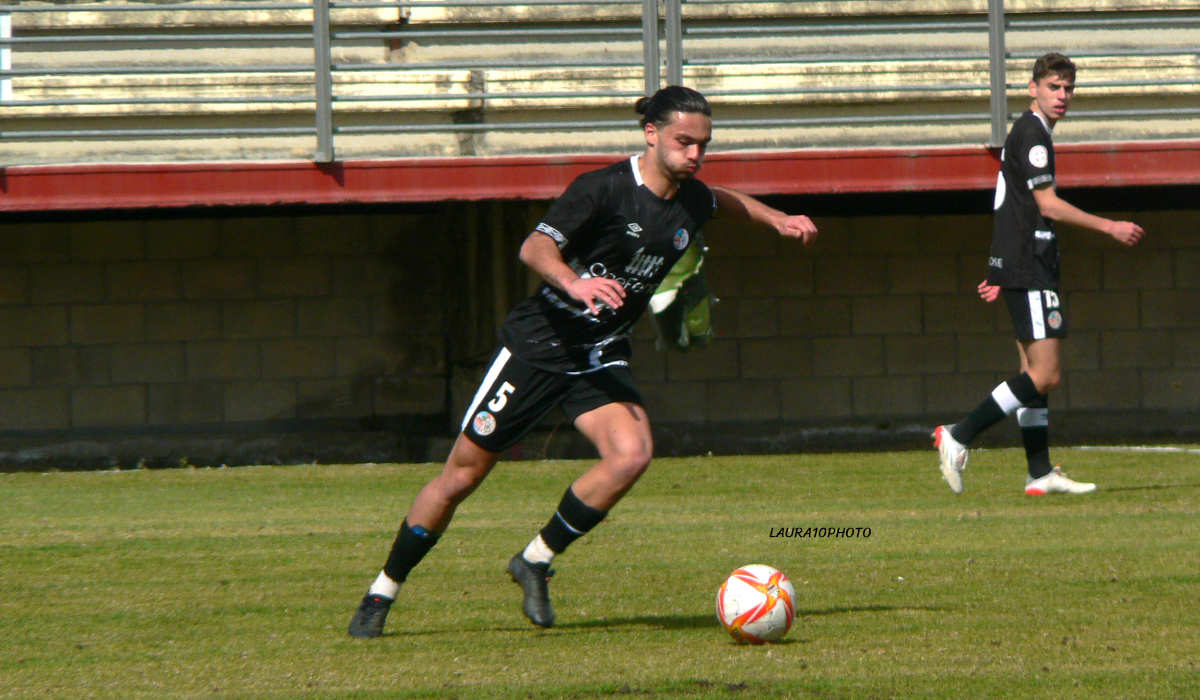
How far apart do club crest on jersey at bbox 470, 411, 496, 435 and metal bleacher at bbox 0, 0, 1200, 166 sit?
24.5ft

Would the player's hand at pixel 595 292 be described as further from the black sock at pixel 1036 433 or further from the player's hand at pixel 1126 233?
the black sock at pixel 1036 433

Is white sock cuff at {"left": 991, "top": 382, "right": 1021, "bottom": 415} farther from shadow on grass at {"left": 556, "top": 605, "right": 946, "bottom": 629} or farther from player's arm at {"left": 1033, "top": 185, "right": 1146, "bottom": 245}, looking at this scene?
shadow on grass at {"left": 556, "top": 605, "right": 946, "bottom": 629}

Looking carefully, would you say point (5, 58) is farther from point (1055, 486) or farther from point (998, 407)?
point (1055, 486)

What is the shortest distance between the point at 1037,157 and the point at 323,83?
224 inches

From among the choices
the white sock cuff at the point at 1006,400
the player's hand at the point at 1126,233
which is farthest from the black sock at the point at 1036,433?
the player's hand at the point at 1126,233

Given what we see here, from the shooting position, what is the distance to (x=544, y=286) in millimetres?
5926

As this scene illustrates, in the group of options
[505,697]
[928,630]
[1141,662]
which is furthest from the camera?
[928,630]

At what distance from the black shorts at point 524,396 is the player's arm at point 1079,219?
144 inches

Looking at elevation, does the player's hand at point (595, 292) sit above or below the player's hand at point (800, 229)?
below

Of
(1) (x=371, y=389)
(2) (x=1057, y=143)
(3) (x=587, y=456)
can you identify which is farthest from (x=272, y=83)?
(2) (x=1057, y=143)

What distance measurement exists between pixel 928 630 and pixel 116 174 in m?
8.42

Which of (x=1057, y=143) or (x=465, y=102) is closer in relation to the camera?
(x=1057, y=143)

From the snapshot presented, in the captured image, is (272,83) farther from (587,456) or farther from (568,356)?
(568,356)

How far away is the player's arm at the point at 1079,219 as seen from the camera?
327 inches
